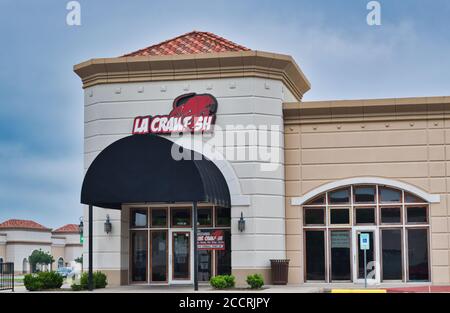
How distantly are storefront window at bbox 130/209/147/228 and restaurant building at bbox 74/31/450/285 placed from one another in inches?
1.5

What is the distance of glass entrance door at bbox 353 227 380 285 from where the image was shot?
87.0 ft

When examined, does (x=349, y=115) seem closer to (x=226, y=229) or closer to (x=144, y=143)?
(x=226, y=229)

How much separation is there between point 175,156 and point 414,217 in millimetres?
9797

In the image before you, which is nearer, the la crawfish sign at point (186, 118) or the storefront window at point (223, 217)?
the la crawfish sign at point (186, 118)

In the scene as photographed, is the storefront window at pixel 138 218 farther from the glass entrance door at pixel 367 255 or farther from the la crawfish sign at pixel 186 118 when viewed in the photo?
the glass entrance door at pixel 367 255

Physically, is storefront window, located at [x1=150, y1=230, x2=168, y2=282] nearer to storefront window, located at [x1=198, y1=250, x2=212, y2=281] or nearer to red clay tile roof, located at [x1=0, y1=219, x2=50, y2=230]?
storefront window, located at [x1=198, y1=250, x2=212, y2=281]

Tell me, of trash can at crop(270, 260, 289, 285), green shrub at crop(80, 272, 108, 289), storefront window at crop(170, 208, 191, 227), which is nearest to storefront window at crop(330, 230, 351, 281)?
trash can at crop(270, 260, 289, 285)

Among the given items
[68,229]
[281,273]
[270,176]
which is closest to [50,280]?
Answer: [281,273]

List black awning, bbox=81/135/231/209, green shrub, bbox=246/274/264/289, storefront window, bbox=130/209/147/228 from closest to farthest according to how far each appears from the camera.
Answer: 1. black awning, bbox=81/135/231/209
2. green shrub, bbox=246/274/264/289
3. storefront window, bbox=130/209/147/228

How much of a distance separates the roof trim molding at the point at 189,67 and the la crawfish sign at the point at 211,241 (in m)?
5.97

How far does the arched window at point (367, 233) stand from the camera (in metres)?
26.5

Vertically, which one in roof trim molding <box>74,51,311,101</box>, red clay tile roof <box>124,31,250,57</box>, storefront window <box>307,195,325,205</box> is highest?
red clay tile roof <box>124,31,250,57</box>

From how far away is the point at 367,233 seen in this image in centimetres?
2666

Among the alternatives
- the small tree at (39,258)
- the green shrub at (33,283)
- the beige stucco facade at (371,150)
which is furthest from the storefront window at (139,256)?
the small tree at (39,258)
